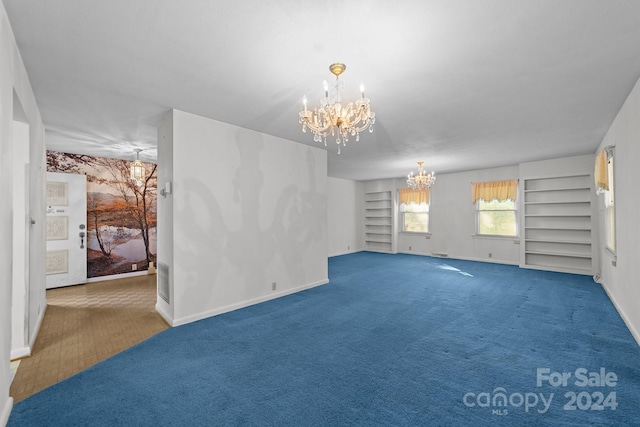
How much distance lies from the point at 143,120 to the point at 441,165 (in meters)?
6.20

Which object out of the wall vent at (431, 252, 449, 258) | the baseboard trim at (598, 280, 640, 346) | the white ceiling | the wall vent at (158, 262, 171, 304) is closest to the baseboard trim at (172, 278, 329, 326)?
the wall vent at (158, 262, 171, 304)

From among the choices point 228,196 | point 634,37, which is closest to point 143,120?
point 228,196

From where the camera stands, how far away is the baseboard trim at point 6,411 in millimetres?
1769

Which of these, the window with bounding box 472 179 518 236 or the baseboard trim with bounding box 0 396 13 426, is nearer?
the baseboard trim with bounding box 0 396 13 426

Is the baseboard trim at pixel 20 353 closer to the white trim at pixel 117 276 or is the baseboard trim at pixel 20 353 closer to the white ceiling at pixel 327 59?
the white ceiling at pixel 327 59

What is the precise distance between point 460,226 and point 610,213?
3847 millimetres

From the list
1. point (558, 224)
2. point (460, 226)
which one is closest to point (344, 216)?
point (460, 226)

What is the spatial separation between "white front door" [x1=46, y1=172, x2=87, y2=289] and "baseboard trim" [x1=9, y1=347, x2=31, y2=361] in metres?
3.19

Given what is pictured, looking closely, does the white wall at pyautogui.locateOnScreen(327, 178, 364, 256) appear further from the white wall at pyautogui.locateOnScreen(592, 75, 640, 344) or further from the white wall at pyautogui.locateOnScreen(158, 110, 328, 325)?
the white wall at pyautogui.locateOnScreen(592, 75, 640, 344)

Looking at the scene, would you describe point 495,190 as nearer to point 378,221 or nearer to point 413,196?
point 413,196

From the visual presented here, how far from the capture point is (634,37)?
2033 millimetres

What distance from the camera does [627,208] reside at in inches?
126

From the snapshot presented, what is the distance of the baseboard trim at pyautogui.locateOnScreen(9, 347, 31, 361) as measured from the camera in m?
2.67

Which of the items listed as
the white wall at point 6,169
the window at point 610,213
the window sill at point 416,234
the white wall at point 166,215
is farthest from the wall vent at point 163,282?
the window sill at point 416,234
